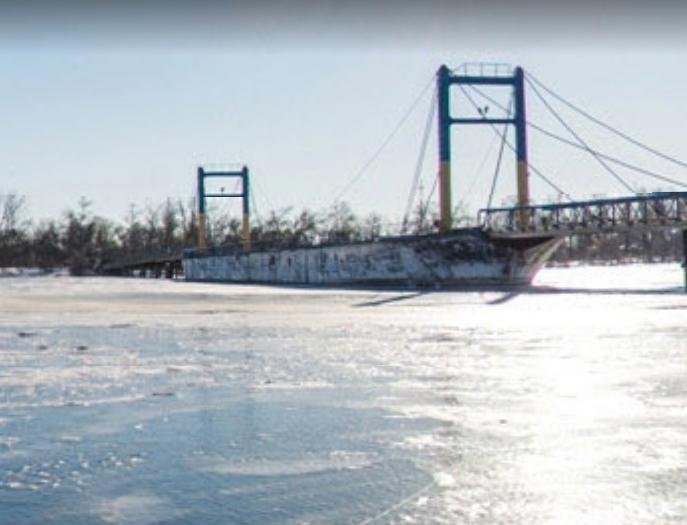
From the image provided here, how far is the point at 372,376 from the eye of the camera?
472 inches

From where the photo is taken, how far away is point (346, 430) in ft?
27.1

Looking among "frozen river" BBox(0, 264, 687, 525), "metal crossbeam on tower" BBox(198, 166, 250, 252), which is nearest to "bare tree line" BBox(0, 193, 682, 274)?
"metal crossbeam on tower" BBox(198, 166, 250, 252)

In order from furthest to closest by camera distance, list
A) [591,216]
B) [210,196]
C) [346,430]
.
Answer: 1. [210,196]
2. [591,216]
3. [346,430]

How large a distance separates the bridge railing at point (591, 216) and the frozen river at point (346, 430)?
86.4 feet

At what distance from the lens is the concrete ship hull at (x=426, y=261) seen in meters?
48.5

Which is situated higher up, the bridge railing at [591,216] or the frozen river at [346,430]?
the bridge railing at [591,216]

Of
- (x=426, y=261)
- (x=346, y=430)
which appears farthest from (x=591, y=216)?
(x=346, y=430)

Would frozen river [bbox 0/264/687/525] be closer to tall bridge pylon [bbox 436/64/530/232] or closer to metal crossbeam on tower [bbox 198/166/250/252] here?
tall bridge pylon [bbox 436/64/530/232]

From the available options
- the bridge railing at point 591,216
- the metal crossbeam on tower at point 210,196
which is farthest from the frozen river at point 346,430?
the metal crossbeam on tower at point 210,196

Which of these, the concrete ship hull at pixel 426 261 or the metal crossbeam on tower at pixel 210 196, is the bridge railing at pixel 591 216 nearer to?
the concrete ship hull at pixel 426 261

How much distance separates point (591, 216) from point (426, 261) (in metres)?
8.88

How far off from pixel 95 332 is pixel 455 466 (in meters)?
14.2

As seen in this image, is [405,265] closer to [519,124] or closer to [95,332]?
[519,124]

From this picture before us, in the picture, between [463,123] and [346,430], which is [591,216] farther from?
[346,430]
